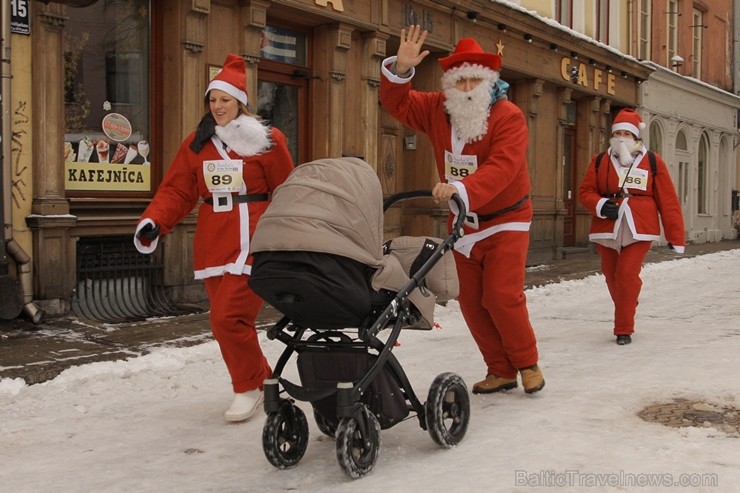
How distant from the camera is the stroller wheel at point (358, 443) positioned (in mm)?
3553

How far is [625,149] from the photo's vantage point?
25.3ft

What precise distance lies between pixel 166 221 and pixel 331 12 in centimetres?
680

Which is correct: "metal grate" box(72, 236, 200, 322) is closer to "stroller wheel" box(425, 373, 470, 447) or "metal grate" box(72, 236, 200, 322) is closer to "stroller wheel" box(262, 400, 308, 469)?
"stroller wheel" box(262, 400, 308, 469)

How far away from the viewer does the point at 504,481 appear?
354cm

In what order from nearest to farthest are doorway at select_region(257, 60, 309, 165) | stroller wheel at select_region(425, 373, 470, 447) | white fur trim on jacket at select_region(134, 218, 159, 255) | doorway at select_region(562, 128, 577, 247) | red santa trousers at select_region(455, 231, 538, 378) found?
stroller wheel at select_region(425, 373, 470, 447), white fur trim on jacket at select_region(134, 218, 159, 255), red santa trousers at select_region(455, 231, 538, 378), doorway at select_region(257, 60, 309, 165), doorway at select_region(562, 128, 577, 247)

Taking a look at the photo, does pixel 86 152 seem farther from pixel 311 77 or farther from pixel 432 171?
pixel 432 171

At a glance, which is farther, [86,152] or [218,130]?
[86,152]

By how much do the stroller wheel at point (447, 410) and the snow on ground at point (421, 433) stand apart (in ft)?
0.30

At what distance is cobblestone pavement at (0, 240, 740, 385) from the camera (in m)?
6.00

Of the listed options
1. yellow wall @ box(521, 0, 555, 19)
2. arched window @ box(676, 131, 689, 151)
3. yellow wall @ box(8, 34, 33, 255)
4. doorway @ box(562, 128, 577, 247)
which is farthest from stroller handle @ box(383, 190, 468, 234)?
arched window @ box(676, 131, 689, 151)

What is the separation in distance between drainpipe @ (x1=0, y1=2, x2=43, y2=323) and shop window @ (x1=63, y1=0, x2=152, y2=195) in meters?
0.77

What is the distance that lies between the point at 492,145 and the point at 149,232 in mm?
1907

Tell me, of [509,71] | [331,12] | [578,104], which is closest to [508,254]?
[331,12]

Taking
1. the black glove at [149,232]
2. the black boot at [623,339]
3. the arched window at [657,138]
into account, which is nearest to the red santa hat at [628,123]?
the black boot at [623,339]
